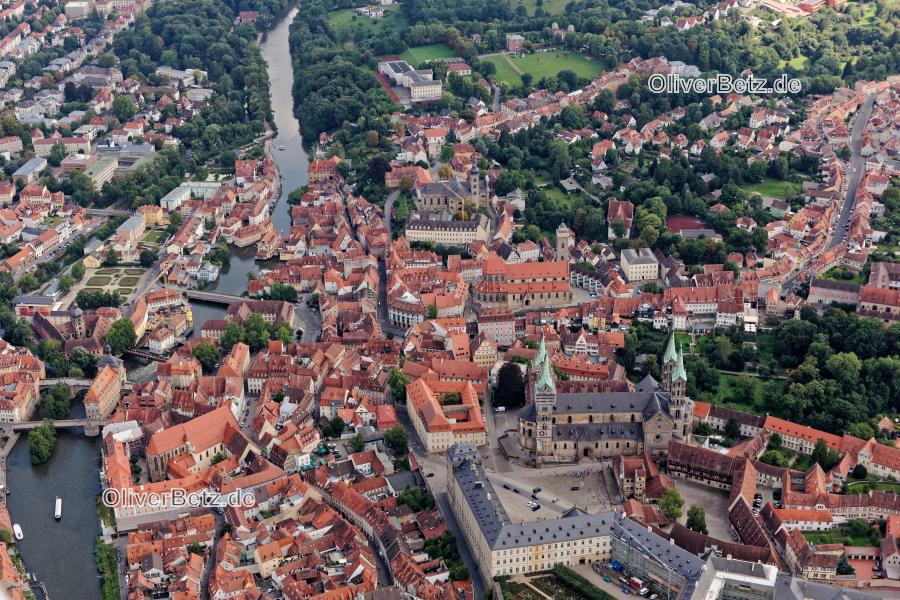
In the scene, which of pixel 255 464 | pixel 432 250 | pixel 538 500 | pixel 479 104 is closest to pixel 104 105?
pixel 479 104

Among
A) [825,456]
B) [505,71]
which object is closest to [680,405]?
[825,456]

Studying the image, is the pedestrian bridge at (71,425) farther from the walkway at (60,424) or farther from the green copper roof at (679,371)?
the green copper roof at (679,371)

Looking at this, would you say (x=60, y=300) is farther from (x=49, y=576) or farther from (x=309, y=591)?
(x=309, y=591)

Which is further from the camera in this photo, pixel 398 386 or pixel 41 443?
pixel 398 386

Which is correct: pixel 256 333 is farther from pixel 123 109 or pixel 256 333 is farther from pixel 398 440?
pixel 123 109

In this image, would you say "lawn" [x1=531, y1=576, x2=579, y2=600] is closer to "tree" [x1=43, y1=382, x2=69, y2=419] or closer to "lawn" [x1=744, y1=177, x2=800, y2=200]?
"tree" [x1=43, y1=382, x2=69, y2=419]
